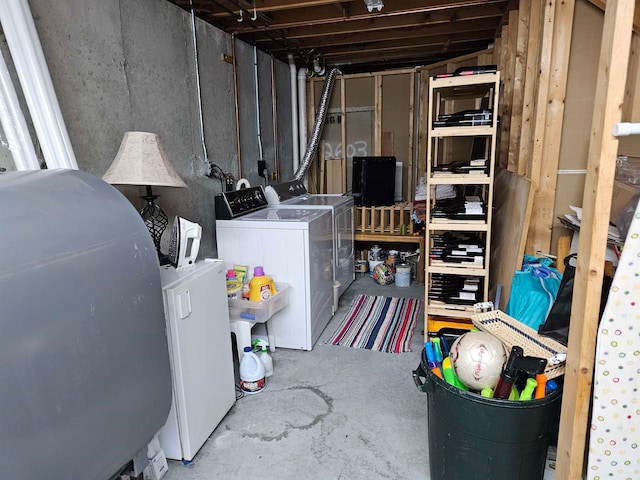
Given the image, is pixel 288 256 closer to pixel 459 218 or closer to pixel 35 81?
pixel 459 218

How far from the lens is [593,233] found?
114 centimetres

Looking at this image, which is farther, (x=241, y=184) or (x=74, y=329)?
(x=241, y=184)

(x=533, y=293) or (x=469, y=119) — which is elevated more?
(x=469, y=119)

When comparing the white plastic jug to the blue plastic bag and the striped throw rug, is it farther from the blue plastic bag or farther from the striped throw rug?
the blue plastic bag

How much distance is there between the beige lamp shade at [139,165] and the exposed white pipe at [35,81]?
22 cm

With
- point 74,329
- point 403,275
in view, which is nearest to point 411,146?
point 403,275

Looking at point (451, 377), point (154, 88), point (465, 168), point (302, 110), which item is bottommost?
point (451, 377)

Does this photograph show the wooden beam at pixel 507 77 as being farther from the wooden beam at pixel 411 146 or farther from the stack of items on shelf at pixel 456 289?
the wooden beam at pixel 411 146

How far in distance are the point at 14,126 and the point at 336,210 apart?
2310 mm

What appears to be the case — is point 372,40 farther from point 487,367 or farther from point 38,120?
point 487,367

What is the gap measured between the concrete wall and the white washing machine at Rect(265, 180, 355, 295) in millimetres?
308

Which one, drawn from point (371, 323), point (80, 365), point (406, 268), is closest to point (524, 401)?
point (80, 365)

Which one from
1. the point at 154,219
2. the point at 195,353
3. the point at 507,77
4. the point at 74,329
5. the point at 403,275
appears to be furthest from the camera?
the point at 403,275

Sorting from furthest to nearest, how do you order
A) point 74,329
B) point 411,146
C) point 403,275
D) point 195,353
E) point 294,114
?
point 411,146
point 294,114
point 403,275
point 195,353
point 74,329
